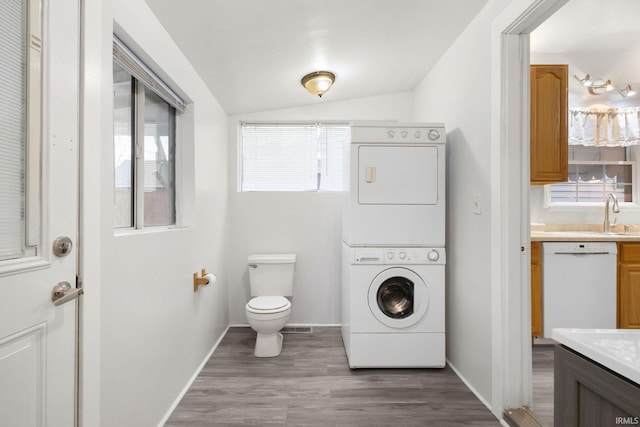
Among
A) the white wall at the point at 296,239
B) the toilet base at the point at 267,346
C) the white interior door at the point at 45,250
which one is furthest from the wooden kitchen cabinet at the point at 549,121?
the white interior door at the point at 45,250

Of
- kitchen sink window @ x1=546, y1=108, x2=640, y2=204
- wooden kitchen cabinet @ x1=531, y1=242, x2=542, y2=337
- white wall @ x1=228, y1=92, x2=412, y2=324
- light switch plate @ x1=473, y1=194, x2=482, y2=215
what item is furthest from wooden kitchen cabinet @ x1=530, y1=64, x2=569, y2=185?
white wall @ x1=228, y1=92, x2=412, y2=324

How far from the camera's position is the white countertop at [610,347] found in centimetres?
63

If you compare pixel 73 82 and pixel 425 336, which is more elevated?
pixel 73 82

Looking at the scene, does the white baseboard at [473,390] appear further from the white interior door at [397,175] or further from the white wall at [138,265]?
the white wall at [138,265]

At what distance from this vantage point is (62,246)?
0.91 m

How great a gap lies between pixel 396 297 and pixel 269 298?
105 cm

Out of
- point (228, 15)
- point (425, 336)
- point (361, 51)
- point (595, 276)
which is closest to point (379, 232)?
point (425, 336)

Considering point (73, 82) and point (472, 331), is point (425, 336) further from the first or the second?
point (73, 82)

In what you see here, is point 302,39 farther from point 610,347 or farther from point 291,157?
→ point 610,347

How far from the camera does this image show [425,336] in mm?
2277

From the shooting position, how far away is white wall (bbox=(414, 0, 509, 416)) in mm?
1860

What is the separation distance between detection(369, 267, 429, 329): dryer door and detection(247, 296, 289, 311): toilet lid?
0.72 m

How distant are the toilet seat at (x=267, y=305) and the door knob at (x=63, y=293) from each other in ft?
5.14

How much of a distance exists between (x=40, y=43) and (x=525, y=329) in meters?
2.30
